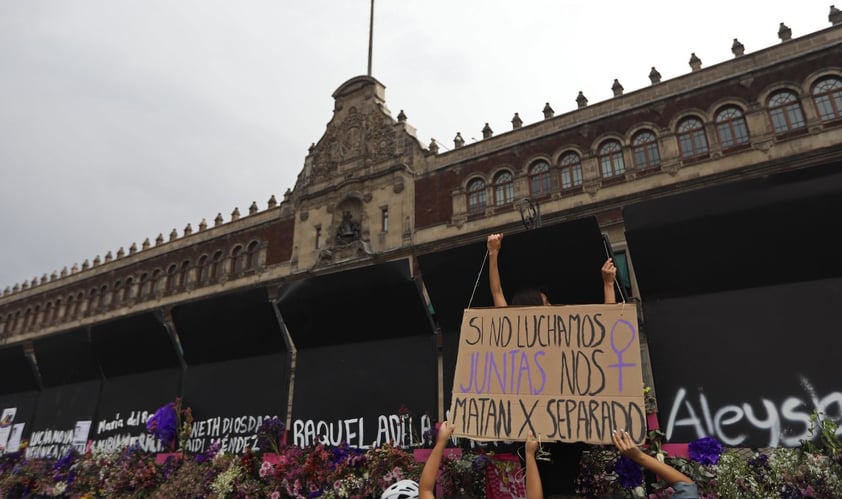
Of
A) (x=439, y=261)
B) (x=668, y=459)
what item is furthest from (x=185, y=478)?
(x=668, y=459)

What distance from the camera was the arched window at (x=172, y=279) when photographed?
30.0 metres

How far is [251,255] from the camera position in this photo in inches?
1089

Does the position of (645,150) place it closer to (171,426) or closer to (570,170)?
(570,170)

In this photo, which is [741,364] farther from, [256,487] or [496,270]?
[256,487]

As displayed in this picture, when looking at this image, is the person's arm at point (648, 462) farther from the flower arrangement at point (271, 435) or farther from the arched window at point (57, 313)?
the arched window at point (57, 313)

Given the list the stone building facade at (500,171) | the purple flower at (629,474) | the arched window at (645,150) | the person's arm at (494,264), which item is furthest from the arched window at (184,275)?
the purple flower at (629,474)

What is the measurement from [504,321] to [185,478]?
4.74 m

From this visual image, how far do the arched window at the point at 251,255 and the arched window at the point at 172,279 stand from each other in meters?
5.93

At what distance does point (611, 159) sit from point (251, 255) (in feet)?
64.7

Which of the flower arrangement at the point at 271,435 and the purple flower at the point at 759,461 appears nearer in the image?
the purple flower at the point at 759,461

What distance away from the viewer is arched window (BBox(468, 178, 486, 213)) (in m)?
21.3

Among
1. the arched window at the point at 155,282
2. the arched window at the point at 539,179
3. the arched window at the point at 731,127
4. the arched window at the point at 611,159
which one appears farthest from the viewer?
the arched window at the point at 155,282

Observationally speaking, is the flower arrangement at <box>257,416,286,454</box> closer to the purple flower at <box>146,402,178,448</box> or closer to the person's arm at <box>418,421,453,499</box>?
the purple flower at <box>146,402,178,448</box>

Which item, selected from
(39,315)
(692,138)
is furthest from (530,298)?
(39,315)
